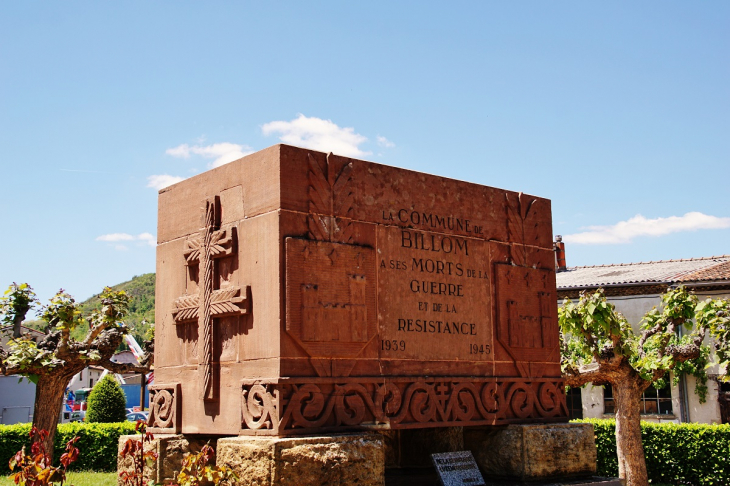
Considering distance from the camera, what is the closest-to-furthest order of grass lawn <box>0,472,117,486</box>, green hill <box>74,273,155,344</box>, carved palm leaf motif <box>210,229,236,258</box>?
carved palm leaf motif <box>210,229,236,258</box>, grass lawn <box>0,472,117,486</box>, green hill <box>74,273,155,344</box>

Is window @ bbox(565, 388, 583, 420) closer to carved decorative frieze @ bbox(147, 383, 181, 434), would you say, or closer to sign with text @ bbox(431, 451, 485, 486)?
sign with text @ bbox(431, 451, 485, 486)

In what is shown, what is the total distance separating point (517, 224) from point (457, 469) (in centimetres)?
241

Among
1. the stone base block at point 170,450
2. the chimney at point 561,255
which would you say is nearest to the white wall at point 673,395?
the chimney at point 561,255

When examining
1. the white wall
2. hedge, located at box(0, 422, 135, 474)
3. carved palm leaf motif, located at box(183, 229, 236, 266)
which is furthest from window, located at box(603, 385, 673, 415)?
carved palm leaf motif, located at box(183, 229, 236, 266)

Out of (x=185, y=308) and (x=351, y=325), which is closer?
(x=351, y=325)

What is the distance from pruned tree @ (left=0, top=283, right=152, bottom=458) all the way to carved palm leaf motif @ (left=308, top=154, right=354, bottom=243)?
8765 millimetres

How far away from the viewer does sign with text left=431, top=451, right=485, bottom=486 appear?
257 inches

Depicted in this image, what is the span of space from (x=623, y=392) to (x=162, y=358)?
30.0ft

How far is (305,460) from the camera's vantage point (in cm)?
530

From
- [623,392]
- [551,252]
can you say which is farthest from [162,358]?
[623,392]

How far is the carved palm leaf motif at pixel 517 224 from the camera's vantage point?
7.39 meters

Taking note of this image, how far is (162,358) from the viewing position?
6.68 metres

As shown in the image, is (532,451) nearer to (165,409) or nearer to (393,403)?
(393,403)

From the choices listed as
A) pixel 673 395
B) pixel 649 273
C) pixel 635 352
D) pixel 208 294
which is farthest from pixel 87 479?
pixel 649 273
